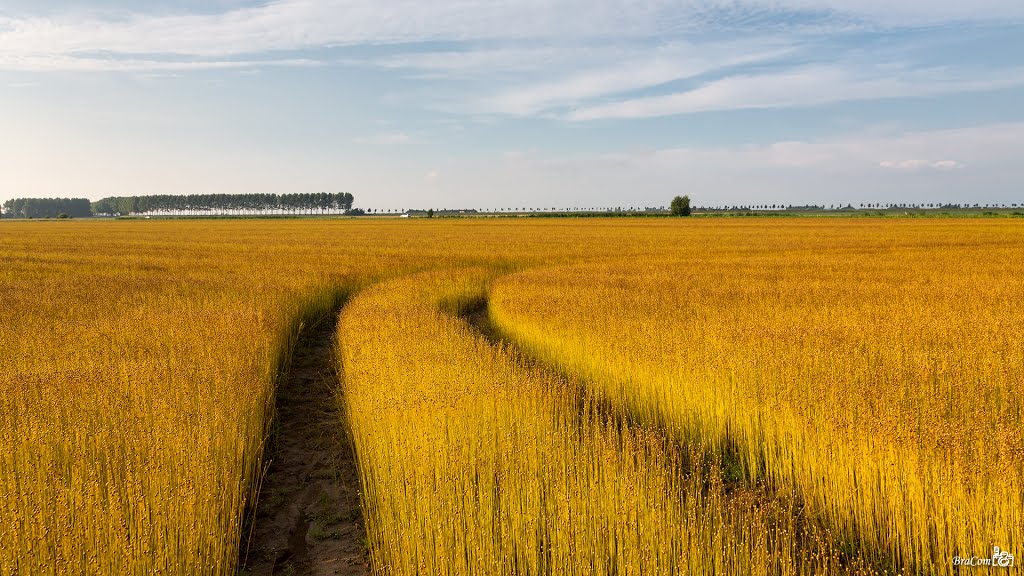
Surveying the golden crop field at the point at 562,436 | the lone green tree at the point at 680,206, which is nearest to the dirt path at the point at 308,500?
the golden crop field at the point at 562,436

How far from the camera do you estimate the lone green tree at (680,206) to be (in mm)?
Answer: 110312

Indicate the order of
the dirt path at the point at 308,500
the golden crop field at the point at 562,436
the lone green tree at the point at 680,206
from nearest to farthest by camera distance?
the golden crop field at the point at 562,436, the dirt path at the point at 308,500, the lone green tree at the point at 680,206

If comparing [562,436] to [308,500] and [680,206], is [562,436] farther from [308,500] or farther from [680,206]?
[680,206]

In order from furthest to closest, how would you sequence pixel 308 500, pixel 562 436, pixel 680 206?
pixel 680 206
pixel 308 500
pixel 562 436

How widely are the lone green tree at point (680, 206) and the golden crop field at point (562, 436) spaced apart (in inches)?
4014

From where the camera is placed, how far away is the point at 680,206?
110m

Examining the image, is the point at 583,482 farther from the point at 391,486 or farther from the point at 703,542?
the point at 391,486

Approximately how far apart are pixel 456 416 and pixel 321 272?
14528 millimetres

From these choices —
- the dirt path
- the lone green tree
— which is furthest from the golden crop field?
the lone green tree

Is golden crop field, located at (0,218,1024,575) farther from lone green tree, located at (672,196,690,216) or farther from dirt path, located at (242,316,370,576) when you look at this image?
lone green tree, located at (672,196,690,216)

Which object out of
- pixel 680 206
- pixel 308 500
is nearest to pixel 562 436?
pixel 308 500

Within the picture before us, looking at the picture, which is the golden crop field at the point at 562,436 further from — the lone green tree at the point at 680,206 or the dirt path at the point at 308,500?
the lone green tree at the point at 680,206

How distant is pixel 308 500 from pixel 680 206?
111m

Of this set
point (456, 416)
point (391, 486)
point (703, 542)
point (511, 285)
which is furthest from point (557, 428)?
point (511, 285)
